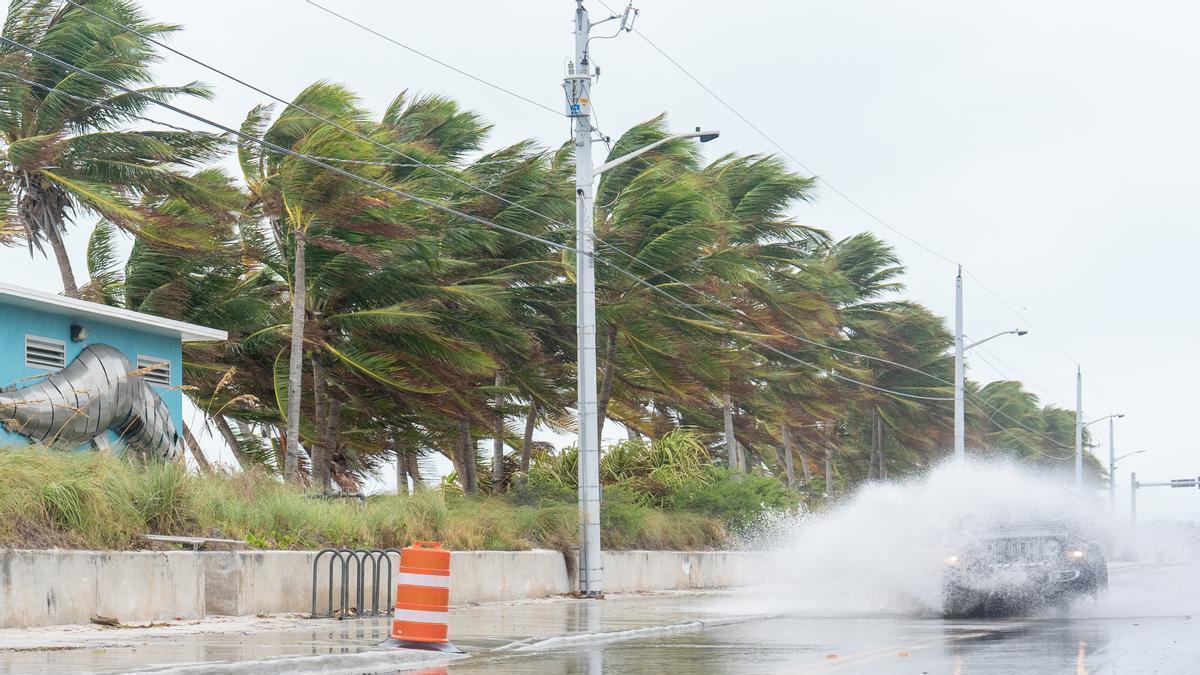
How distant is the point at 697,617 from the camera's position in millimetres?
19469

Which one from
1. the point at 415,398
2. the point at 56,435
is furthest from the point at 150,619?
the point at 415,398

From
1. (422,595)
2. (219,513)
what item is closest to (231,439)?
(219,513)

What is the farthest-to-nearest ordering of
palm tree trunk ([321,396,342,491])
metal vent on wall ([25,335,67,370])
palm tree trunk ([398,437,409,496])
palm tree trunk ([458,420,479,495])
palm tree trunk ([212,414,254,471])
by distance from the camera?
palm tree trunk ([398,437,409,496]) → palm tree trunk ([458,420,479,495]) → palm tree trunk ([212,414,254,471]) → palm tree trunk ([321,396,342,491]) → metal vent on wall ([25,335,67,370])

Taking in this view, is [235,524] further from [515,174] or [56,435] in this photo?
[515,174]

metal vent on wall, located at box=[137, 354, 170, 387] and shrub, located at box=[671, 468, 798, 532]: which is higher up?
metal vent on wall, located at box=[137, 354, 170, 387]

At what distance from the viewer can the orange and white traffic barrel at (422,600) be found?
13203 millimetres

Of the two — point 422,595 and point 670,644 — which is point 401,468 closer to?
point 670,644

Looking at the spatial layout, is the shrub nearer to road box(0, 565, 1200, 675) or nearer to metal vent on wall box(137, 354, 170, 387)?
road box(0, 565, 1200, 675)

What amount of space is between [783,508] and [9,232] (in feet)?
65.5

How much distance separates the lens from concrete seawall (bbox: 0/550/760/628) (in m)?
14.5

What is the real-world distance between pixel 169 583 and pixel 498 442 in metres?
17.2

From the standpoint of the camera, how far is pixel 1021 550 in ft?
64.5

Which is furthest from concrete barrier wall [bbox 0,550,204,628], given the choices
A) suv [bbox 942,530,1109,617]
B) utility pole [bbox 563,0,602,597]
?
suv [bbox 942,530,1109,617]

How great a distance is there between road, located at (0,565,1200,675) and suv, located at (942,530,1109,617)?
59 centimetres
